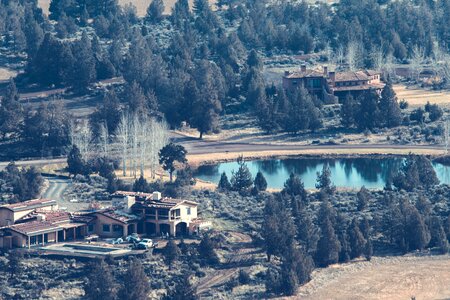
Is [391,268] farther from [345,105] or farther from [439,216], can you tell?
[345,105]

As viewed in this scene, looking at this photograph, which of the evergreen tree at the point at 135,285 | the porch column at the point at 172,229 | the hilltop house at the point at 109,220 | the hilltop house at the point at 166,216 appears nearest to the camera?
the evergreen tree at the point at 135,285

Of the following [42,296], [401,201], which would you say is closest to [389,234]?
[401,201]

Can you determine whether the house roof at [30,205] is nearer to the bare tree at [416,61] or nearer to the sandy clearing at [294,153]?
the sandy clearing at [294,153]

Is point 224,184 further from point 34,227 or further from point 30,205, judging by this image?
point 34,227

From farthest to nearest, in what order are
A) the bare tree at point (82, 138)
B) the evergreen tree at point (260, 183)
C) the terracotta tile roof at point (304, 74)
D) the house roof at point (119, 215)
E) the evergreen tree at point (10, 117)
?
the terracotta tile roof at point (304, 74) < the evergreen tree at point (10, 117) < the bare tree at point (82, 138) < the evergreen tree at point (260, 183) < the house roof at point (119, 215)

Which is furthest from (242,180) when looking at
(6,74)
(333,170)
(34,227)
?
(6,74)

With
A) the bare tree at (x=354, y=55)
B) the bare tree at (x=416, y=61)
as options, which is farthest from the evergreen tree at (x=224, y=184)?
the bare tree at (x=416, y=61)
